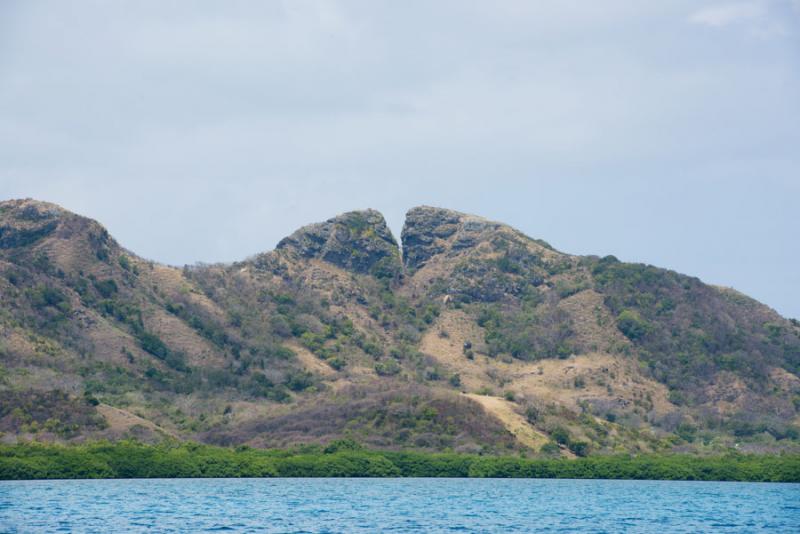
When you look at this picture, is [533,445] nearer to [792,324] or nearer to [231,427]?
[231,427]

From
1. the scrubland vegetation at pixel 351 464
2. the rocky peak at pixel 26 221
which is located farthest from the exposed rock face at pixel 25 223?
the scrubland vegetation at pixel 351 464

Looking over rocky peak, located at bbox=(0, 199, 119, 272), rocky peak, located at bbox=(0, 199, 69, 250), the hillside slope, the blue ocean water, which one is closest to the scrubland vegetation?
the blue ocean water

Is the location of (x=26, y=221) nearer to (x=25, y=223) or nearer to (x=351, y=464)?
(x=25, y=223)

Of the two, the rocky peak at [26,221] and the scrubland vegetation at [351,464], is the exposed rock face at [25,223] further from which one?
the scrubland vegetation at [351,464]

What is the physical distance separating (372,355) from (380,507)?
102748 mm

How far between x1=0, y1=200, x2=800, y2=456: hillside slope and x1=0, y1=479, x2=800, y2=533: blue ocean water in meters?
27.7

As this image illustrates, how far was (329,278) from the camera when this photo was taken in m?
195

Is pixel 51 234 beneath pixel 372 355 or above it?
above

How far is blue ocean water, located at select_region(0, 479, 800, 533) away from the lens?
59219mm

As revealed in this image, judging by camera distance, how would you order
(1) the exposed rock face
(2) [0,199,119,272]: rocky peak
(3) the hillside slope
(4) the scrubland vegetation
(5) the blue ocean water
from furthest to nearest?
(1) the exposed rock face, (2) [0,199,119,272]: rocky peak, (3) the hillside slope, (4) the scrubland vegetation, (5) the blue ocean water

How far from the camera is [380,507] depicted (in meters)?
71.7

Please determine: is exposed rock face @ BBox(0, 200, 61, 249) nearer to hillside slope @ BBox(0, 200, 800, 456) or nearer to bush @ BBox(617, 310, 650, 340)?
hillside slope @ BBox(0, 200, 800, 456)

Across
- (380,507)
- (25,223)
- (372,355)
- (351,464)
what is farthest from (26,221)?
(380,507)

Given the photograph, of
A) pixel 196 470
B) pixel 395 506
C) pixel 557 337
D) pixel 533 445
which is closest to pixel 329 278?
pixel 557 337
